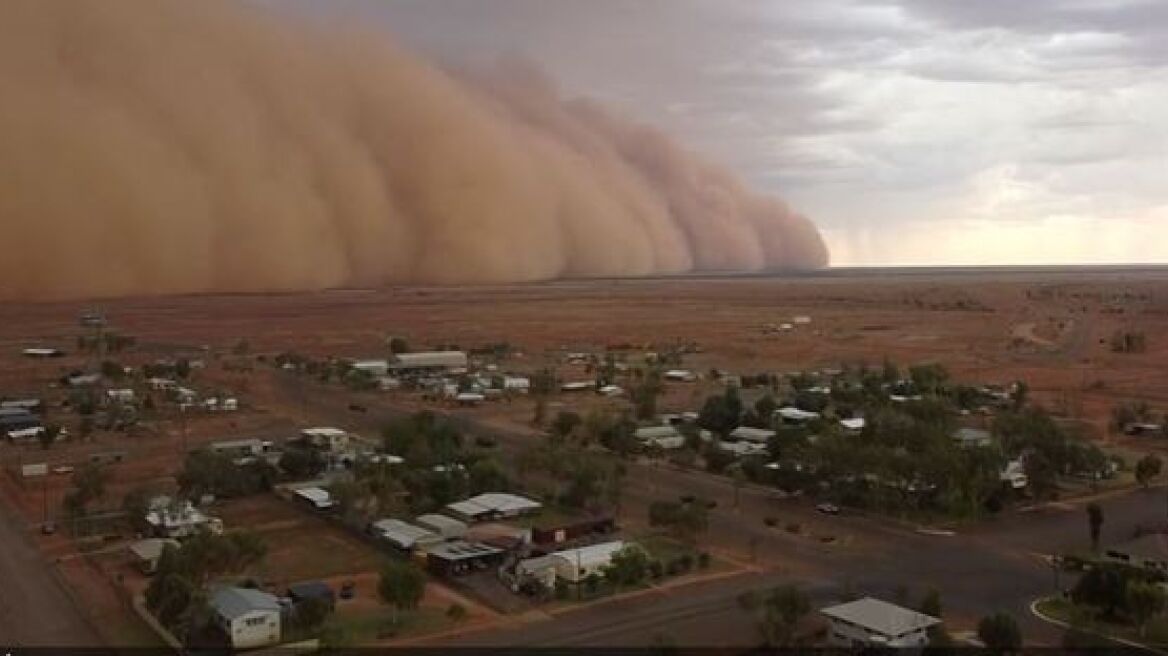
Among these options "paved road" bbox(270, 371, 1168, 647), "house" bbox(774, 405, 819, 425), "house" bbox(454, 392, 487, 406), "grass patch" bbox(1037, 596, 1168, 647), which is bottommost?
"paved road" bbox(270, 371, 1168, 647)

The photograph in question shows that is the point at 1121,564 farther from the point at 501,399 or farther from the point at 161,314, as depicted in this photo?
the point at 161,314

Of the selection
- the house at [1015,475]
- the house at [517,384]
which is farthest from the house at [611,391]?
the house at [1015,475]

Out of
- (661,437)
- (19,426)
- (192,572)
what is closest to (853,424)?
(661,437)

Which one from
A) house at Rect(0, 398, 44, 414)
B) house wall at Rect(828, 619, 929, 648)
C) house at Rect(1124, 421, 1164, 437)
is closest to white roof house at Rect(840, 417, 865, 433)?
house at Rect(1124, 421, 1164, 437)

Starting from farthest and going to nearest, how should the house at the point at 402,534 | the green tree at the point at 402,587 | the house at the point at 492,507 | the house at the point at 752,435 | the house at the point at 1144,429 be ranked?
1. the house at the point at 1144,429
2. the house at the point at 752,435
3. the house at the point at 492,507
4. the house at the point at 402,534
5. the green tree at the point at 402,587

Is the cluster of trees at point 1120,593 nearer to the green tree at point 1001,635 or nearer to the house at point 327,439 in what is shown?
the green tree at point 1001,635

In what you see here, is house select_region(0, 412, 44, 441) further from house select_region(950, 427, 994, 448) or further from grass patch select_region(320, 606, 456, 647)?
house select_region(950, 427, 994, 448)

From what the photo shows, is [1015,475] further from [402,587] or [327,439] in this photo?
[327,439]
